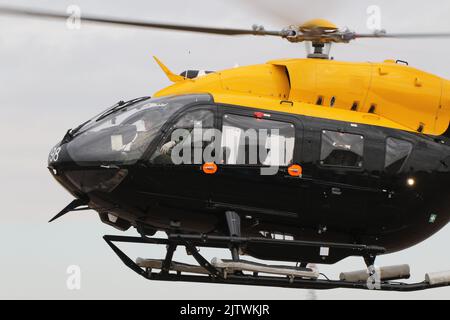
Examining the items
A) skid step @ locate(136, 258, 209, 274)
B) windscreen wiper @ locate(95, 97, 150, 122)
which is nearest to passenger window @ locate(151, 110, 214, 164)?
windscreen wiper @ locate(95, 97, 150, 122)

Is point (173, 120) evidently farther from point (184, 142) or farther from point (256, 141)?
point (256, 141)

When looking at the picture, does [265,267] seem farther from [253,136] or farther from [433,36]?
[433,36]

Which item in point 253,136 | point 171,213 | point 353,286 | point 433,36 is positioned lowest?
point 353,286

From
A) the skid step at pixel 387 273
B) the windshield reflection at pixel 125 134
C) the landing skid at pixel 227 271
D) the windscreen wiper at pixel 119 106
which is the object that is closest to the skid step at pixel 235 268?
the landing skid at pixel 227 271

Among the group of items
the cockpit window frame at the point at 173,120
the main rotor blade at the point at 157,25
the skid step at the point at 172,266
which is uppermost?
the main rotor blade at the point at 157,25

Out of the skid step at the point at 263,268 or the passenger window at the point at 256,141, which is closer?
the skid step at the point at 263,268

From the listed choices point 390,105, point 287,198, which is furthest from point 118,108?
point 390,105

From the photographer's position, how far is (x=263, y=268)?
1720cm

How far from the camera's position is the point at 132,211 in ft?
56.6

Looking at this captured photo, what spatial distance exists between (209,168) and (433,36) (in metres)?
4.51

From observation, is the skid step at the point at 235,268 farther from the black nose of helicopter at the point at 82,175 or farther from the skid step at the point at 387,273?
the black nose of helicopter at the point at 82,175

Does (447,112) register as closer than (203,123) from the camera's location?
No

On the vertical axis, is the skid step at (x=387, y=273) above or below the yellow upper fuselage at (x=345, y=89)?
below

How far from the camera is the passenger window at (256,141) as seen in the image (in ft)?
56.6
